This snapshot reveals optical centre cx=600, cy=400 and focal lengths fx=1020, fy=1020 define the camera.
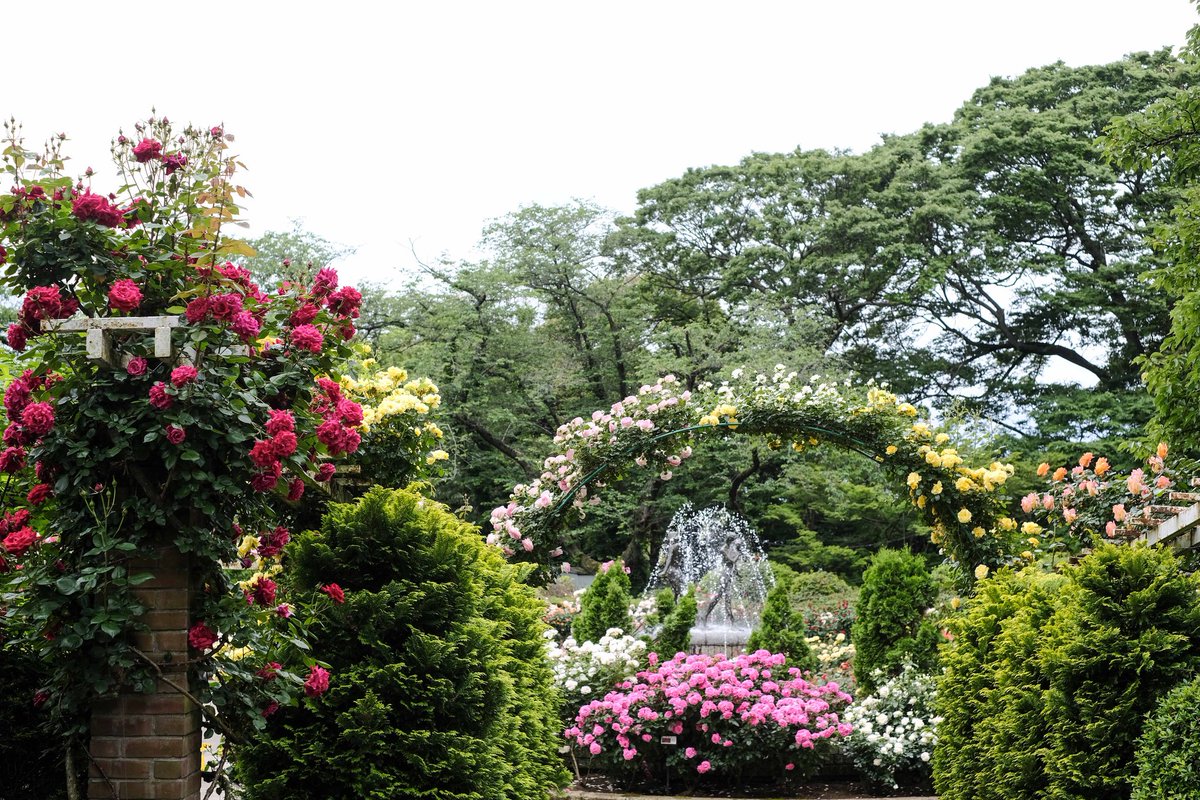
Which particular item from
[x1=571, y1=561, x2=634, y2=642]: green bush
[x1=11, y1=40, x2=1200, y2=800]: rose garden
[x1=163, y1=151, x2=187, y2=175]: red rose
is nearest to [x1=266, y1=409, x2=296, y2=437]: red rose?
[x1=11, y1=40, x2=1200, y2=800]: rose garden

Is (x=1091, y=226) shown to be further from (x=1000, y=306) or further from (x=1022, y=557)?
(x=1022, y=557)

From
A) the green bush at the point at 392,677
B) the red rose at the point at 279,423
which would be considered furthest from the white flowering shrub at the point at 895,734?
the red rose at the point at 279,423

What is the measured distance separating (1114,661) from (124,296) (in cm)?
376

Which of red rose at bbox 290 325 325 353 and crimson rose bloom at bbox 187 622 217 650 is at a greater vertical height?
red rose at bbox 290 325 325 353

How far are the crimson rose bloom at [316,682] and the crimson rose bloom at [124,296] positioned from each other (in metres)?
1.29

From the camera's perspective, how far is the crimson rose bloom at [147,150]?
10.6 feet

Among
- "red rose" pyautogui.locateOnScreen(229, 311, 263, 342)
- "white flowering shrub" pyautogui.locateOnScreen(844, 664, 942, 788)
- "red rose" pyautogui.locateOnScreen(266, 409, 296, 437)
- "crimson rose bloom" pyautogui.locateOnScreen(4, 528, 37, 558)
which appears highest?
"red rose" pyautogui.locateOnScreen(229, 311, 263, 342)

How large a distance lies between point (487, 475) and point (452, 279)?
3611 mm

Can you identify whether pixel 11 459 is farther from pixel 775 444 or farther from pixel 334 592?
pixel 775 444

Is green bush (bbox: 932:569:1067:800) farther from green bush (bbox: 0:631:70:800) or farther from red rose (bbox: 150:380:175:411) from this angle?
green bush (bbox: 0:631:70:800)

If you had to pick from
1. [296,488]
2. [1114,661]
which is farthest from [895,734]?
[296,488]

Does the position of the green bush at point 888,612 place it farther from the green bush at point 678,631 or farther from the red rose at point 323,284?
the red rose at point 323,284

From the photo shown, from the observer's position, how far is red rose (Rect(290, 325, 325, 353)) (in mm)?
3289

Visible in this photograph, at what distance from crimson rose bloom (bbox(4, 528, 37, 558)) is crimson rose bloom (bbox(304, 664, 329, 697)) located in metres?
0.93
